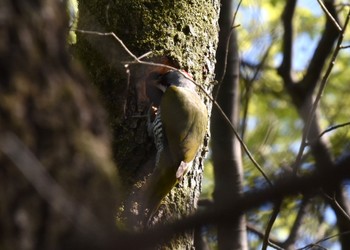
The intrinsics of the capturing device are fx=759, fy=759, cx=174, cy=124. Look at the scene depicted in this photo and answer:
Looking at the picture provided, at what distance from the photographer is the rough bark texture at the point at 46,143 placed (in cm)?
177

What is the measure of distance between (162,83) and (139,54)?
2.31 feet

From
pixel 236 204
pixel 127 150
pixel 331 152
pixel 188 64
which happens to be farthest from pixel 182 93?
pixel 236 204

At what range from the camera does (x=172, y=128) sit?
460cm

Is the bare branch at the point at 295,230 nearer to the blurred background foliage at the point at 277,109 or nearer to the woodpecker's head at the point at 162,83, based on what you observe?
the blurred background foliage at the point at 277,109

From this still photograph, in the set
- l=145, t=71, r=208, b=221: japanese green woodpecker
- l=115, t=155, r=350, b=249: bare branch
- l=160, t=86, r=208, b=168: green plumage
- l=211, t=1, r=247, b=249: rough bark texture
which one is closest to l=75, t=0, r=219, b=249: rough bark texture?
l=145, t=71, r=208, b=221: japanese green woodpecker

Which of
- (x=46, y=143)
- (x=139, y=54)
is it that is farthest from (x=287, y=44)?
(x=46, y=143)

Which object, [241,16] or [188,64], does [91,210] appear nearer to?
[188,64]

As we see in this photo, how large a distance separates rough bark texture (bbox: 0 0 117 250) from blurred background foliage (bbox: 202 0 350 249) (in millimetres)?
3596

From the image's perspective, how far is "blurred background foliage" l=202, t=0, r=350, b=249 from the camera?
6.01 meters

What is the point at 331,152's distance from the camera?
18.0 ft

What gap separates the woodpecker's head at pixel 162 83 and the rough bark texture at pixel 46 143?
242 cm

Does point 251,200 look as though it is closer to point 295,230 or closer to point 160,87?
point 160,87

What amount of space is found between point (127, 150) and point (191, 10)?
87cm

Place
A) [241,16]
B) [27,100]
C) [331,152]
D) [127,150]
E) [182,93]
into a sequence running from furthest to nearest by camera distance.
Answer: [241,16] → [331,152] → [182,93] → [127,150] → [27,100]
